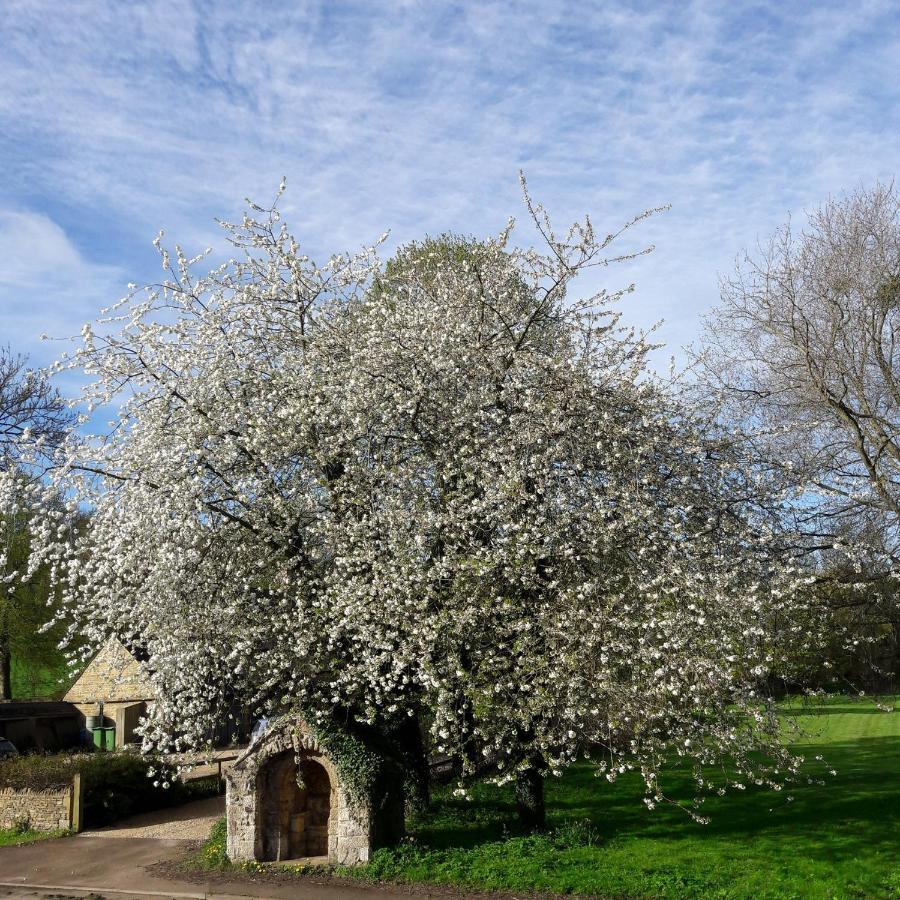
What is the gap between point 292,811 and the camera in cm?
1420

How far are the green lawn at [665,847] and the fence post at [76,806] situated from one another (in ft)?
24.2

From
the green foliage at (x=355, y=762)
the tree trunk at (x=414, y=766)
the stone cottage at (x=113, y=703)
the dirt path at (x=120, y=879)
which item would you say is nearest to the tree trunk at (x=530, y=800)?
the tree trunk at (x=414, y=766)

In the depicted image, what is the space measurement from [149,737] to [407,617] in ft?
14.6

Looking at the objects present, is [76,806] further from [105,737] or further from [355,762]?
[105,737]

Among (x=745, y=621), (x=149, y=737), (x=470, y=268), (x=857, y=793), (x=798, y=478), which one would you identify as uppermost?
(x=470, y=268)

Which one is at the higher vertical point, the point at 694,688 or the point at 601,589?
the point at 601,589

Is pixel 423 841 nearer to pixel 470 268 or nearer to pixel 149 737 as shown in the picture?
pixel 149 737

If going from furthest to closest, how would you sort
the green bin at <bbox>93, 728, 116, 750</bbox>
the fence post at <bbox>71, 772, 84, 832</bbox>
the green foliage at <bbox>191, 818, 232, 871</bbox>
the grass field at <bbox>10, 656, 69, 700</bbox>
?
the grass field at <bbox>10, 656, 69, 700</bbox>
the green bin at <bbox>93, 728, 116, 750</bbox>
the fence post at <bbox>71, 772, 84, 832</bbox>
the green foliage at <bbox>191, 818, 232, 871</bbox>

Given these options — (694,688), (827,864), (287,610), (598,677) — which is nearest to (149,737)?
(287,610)

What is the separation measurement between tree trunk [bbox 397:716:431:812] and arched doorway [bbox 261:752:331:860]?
5.96 feet

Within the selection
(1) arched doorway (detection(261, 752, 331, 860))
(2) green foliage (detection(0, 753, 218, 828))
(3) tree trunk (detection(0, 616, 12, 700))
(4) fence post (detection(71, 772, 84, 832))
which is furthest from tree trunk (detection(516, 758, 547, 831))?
(3) tree trunk (detection(0, 616, 12, 700))

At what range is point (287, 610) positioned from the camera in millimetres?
13688

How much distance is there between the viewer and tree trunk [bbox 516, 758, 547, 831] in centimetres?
1425

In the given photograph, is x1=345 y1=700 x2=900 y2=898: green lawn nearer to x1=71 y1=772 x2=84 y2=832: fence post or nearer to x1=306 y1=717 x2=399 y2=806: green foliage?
x1=306 y1=717 x2=399 y2=806: green foliage
